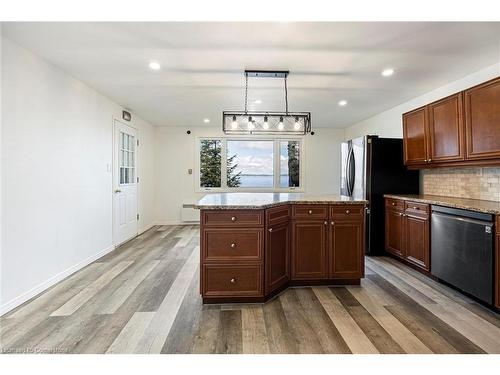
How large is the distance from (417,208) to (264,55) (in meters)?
2.49

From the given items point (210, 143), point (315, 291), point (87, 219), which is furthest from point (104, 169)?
Result: point (315, 291)

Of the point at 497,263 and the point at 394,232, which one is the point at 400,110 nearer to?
the point at 394,232

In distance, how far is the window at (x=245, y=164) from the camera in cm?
657

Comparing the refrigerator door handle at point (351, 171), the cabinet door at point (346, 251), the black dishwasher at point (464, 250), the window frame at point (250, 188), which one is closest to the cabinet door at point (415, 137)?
the refrigerator door handle at point (351, 171)

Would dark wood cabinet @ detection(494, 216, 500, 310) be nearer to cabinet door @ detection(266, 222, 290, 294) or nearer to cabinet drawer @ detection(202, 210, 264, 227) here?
cabinet door @ detection(266, 222, 290, 294)

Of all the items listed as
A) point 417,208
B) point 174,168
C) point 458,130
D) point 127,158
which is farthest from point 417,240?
point 174,168

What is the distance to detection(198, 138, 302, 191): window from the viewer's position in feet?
21.5

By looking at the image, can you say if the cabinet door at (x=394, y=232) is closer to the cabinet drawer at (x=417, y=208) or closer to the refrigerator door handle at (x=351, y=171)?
the cabinet drawer at (x=417, y=208)

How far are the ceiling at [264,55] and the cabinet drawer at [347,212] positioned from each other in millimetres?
1492

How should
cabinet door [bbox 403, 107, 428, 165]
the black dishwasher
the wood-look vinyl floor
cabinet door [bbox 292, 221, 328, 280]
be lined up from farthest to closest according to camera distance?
cabinet door [bbox 403, 107, 428, 165]
cabinet door [bbox 292, 221, 328, 280]
the black dishwasher
the wood-look vinyl floor

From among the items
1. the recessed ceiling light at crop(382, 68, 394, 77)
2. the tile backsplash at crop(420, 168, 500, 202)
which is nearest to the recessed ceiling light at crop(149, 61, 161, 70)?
the recessed ceiling light at crop(382, 68, 394, 77)

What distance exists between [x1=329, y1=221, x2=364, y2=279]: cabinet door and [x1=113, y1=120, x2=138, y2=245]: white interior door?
3.46 meters
